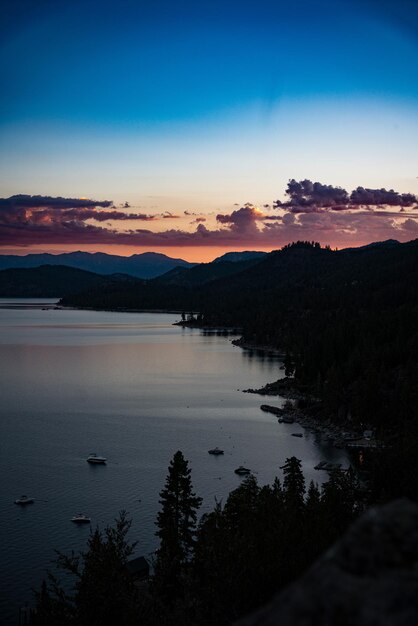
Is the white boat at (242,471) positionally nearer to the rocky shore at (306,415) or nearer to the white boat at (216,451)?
the white boat at (216,451)

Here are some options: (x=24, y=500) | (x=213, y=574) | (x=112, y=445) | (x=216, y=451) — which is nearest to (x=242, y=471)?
(x=216, y=451)

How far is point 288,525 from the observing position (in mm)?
30469

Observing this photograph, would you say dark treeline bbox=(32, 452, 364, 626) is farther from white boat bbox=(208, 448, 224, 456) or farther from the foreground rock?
white boat bbox=(208, 448, 224, 456)

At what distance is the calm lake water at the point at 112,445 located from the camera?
50.2 meters

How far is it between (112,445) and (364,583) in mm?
76300

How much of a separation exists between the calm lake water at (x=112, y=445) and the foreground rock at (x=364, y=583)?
123 feet

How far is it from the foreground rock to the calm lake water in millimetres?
37420

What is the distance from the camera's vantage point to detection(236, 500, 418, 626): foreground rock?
620 centimetres

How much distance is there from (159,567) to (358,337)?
109585 millimetres

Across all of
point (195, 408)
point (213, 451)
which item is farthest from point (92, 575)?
point (195, 408)

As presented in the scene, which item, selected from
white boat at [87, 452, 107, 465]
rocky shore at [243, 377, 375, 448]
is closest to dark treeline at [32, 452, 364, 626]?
white boat at [87, 452, 107, 465]

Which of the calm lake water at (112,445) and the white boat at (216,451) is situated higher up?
the white boat at (216,451)

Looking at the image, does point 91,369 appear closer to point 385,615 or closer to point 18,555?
point 18,555

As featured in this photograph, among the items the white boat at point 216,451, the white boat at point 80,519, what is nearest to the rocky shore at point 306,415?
the white boat at point 216,451
